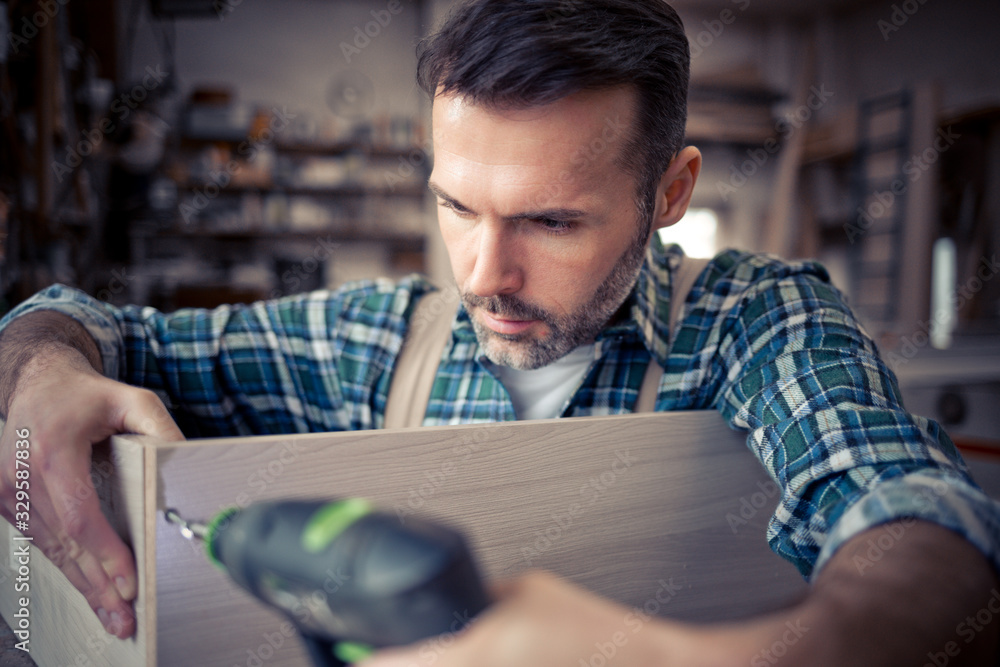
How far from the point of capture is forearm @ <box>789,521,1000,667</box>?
1.34ft

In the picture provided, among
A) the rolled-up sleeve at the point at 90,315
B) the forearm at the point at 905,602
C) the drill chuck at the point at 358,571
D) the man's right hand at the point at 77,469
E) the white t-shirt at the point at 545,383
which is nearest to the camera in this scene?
the drill chuck at the point at 358,571

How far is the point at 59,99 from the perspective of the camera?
8.11 feet

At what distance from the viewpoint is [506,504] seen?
1.99 feet

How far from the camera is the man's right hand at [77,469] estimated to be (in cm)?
52

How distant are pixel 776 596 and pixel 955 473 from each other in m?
0.26

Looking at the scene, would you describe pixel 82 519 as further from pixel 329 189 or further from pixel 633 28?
pixel 329 189

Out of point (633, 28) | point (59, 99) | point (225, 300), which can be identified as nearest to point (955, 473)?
point (633, 28)

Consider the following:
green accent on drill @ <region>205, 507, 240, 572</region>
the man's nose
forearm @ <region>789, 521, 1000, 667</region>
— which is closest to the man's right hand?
green accent on drill @ <region>205, 507, 240, 572</region>

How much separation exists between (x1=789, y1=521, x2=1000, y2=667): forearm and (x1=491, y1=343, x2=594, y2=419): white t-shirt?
55cm

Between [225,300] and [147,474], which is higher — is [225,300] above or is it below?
below

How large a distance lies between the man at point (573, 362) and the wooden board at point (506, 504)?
A: 0.05 m

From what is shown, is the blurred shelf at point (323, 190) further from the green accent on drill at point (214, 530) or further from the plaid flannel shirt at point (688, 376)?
the green accent on drill at point (214, 530)

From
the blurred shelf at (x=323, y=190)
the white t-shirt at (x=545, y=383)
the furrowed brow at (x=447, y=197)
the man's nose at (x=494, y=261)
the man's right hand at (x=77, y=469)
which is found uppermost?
the furrowed brow at (x=447, y=197)

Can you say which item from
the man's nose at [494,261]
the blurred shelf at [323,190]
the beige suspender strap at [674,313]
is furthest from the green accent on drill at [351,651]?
the blurred shelf at [323,190]
